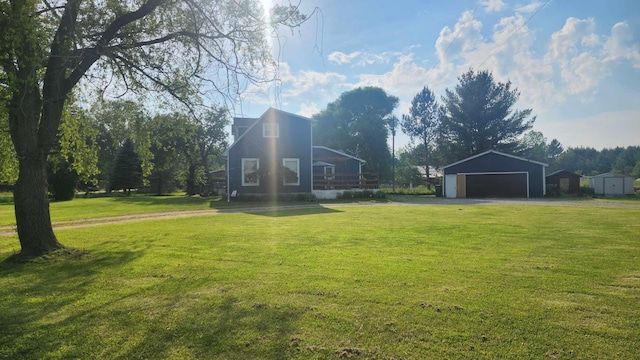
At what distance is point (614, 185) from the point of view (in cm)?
3794

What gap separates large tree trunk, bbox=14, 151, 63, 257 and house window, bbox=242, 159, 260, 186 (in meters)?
17.7

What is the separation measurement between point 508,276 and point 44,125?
8951 mm

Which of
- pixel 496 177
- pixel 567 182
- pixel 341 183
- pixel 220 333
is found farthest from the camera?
pixel 567 182

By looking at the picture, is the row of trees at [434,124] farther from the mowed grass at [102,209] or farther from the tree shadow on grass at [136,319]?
the tree shadow on grass at [136,319]

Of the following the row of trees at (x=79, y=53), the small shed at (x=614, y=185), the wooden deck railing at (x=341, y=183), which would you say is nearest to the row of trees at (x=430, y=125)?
the small shed at (x=614, y=185)

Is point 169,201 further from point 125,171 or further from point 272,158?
point 125,171

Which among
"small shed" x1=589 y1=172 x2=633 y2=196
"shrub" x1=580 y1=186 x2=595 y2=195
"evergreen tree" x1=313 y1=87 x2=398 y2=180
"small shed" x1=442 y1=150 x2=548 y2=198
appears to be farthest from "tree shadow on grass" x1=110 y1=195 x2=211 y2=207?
"small shed" x1=589 y1=172 x2=633 y2=196

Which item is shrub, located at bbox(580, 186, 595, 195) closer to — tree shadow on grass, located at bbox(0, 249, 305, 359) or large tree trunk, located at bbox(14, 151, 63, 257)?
tree shadow on grass, located at bbox(0, 249, 305, 359)

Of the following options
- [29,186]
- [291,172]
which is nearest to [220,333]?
[29,186]

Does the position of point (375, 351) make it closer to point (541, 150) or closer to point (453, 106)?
point (453, 106)

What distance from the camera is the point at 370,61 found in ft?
36.2

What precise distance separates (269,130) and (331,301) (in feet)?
71.7

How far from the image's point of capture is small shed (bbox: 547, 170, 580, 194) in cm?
3509

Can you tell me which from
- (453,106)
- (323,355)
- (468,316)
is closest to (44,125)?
(323,355)
